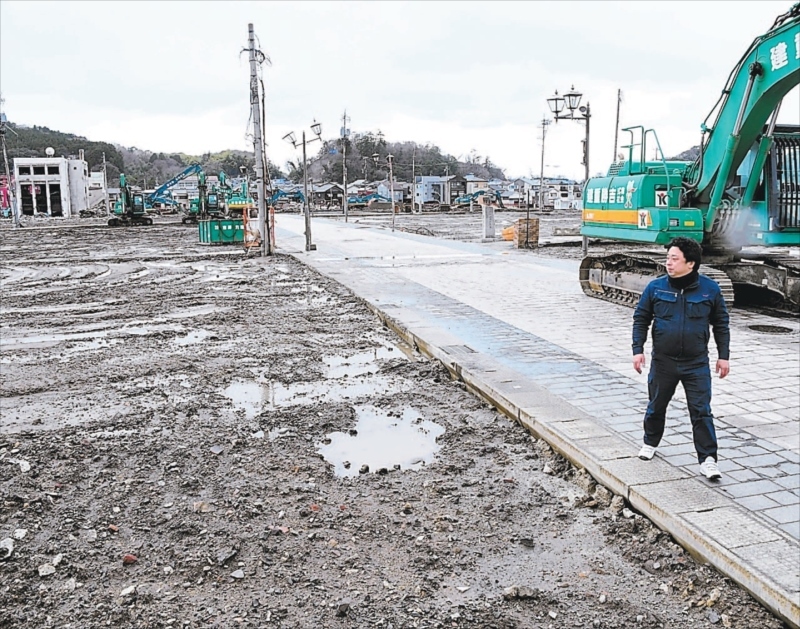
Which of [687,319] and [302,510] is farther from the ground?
[687,319]

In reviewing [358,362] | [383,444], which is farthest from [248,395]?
[383,444]

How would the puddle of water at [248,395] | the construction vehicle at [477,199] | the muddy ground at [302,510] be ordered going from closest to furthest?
the muddy ground at [302,510]
the puddle of water at [248,395]
the construction vehicle at [477,199]

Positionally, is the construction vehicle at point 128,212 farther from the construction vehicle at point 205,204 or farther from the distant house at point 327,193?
the distant house at point 327,193

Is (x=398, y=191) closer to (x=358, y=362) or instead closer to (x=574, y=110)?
(x=574, y=110)

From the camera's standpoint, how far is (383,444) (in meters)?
6.36

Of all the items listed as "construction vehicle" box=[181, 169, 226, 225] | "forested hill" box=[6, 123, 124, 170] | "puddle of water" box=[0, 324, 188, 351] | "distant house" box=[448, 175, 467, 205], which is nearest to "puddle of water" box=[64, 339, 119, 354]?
"puddle of water" box=[0, 324, 188, 351]

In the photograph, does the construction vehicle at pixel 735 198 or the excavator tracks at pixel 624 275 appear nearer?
the construction vehicle at pixel 735 198

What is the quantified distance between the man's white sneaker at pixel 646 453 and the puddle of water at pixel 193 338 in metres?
6.65

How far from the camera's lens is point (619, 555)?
441cm

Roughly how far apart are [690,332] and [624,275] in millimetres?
→ 7979

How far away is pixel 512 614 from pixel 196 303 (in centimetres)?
1123

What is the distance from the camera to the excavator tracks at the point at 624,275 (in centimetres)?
1216

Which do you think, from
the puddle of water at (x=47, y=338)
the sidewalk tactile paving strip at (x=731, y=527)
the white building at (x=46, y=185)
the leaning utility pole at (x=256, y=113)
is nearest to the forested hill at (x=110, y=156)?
the white building at (x=46, y=185)

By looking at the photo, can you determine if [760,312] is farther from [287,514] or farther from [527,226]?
[527,226]
